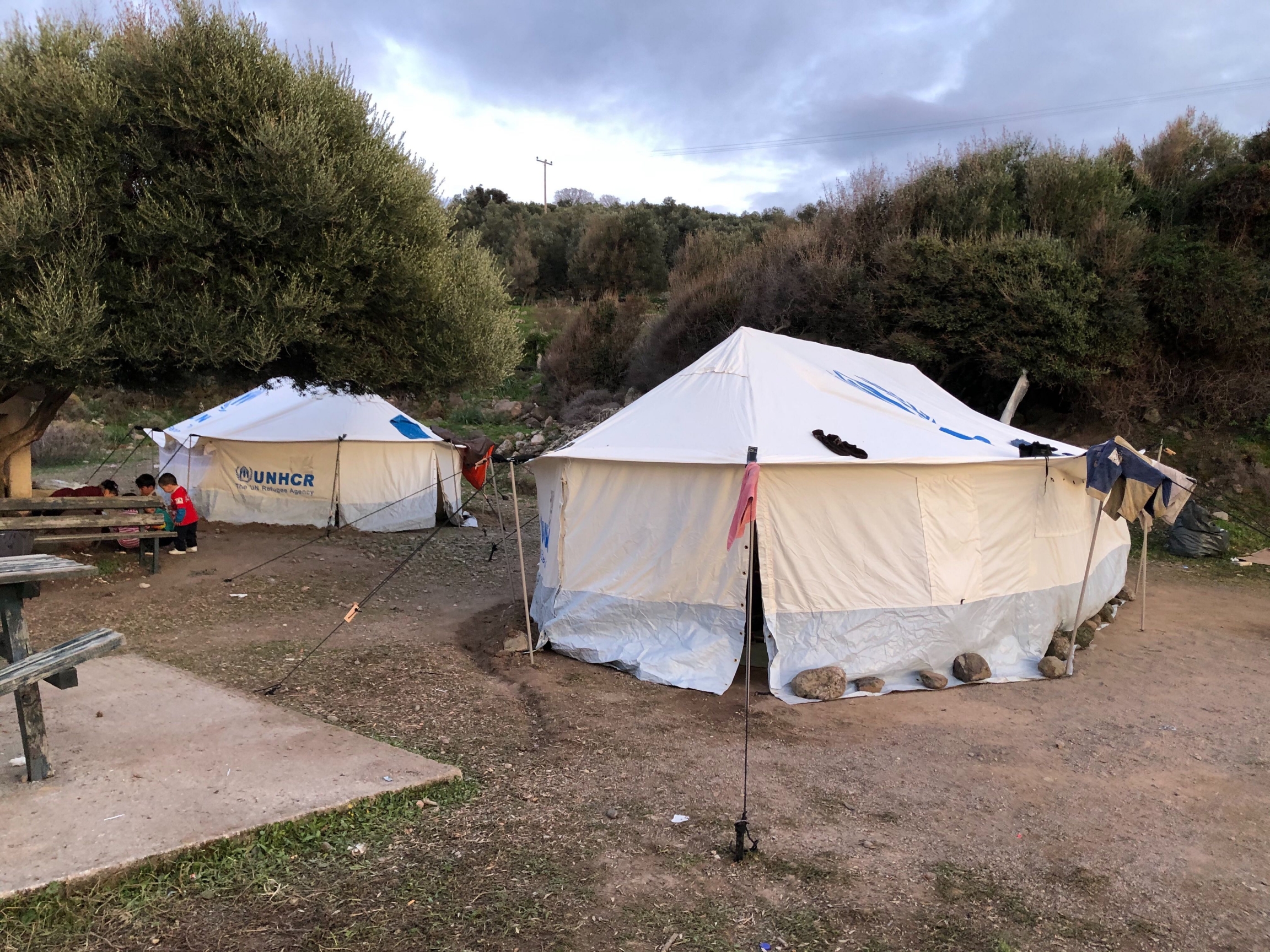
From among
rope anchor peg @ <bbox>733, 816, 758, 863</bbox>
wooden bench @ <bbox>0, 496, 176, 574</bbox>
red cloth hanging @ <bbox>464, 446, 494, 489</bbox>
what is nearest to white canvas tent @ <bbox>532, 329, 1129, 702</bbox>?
rope anchor peg @ <bbox>733, 816, 758, 863</bbox>

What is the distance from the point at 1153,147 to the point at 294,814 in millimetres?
21876

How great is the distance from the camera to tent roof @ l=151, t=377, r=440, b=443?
13.4m

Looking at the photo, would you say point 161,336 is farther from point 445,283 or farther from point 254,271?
point 445,283

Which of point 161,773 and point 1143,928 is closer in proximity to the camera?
point 1143,928

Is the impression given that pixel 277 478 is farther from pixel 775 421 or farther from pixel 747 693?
pixel 747 693

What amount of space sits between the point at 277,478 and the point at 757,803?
1121 cm

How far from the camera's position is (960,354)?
1564 cm

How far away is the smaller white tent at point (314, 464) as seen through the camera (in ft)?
44.2

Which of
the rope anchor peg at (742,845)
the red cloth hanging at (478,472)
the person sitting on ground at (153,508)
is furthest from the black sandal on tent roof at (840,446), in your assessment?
the person sitting on ground at (153,508)

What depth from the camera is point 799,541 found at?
6.61 meters

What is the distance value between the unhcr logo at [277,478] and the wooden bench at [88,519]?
3.30 metres

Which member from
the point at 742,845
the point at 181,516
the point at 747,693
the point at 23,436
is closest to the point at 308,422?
the point at 181,516

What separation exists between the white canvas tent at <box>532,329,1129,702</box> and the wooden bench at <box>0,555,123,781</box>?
12.7 ft

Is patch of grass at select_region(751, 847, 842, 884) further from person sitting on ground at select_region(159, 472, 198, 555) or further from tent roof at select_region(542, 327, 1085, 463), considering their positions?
person sitting on ground at select_region(159, 472, 198, 555)
